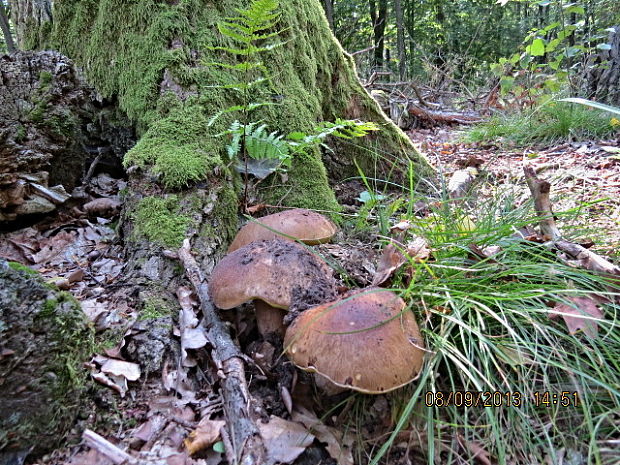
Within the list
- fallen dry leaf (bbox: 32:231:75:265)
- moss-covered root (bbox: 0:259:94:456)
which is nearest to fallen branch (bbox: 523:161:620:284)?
moss-covered root (bbox: 0:259:94:456)

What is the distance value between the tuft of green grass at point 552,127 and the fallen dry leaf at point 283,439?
5545 mm

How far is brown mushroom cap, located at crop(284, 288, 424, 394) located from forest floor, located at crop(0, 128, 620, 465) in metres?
0.32

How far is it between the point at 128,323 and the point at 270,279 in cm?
82

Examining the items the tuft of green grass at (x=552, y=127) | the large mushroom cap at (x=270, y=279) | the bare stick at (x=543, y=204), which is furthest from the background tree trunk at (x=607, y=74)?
the large mushroom cap at (x=270, y=279)

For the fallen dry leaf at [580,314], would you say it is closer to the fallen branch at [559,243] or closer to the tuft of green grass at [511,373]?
the tuft of green grass at [511,373]

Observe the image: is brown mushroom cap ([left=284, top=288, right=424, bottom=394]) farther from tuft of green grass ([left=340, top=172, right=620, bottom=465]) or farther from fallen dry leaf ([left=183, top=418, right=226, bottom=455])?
fallen dry leaf ([left=183, top=418, right=226, bottom=455])

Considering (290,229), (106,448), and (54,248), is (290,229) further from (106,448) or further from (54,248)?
(54,248)

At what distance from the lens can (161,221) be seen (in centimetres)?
269

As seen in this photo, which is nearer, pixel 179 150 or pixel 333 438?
pixel 333 438

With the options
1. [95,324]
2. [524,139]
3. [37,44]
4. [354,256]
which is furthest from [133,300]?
[524,139]

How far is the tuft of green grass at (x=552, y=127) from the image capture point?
19.0 ft

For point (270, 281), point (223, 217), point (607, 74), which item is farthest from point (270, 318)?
point (607, 74)

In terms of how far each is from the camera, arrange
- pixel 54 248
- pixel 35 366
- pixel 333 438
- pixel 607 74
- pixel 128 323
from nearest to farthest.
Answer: pixel 35 366 < pixel 333 438 < pixel 128 323 < pixel 54 248 < pixel 607 74

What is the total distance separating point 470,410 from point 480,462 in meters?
0.20
